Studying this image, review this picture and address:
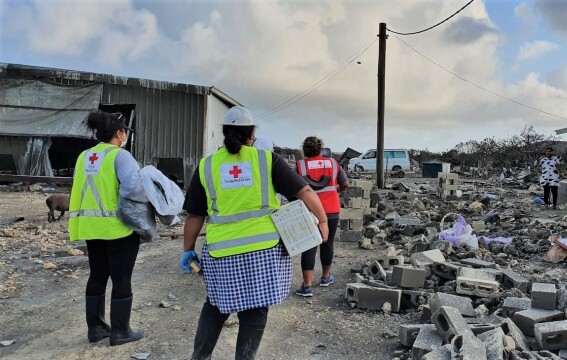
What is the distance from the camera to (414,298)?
16.0ft

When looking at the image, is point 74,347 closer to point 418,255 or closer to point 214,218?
A: point 214,218

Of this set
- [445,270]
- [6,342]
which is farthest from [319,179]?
[6,342]

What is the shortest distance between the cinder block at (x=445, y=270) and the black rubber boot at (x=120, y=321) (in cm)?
335

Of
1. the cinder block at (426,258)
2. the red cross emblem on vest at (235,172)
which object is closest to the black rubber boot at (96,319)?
the red cross emblem on vest at (235,172)

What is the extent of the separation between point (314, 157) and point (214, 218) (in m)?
2.74

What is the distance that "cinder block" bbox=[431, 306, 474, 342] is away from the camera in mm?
3383

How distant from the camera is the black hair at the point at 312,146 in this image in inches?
212

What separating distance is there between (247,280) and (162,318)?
7.24ft

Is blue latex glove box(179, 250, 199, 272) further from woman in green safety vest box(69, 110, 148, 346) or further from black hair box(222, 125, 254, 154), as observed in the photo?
woman in green safety vest box(69, 110, 148, 346)

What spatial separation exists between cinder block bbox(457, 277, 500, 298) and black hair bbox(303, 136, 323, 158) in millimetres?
1974

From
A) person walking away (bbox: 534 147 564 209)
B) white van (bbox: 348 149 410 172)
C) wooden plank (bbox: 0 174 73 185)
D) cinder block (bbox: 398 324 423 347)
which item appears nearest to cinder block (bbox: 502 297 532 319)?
cinder block (bbox: 398 324 423 347)

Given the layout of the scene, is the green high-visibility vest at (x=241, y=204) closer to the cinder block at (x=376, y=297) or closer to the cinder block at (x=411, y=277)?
the cinder block at (x=376, y=297)

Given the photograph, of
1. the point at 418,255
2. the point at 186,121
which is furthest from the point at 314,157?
the point at 186,121

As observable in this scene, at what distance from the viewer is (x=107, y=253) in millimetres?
3783
